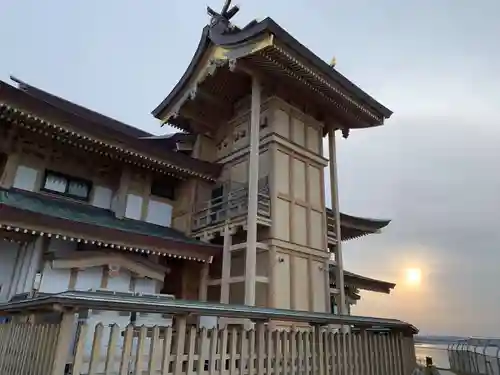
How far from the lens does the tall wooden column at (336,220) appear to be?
11.3 metres

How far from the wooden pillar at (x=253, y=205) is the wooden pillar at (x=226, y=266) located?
904 millimetres

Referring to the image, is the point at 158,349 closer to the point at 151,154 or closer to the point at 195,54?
the point at 151,154

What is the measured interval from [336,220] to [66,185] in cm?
851

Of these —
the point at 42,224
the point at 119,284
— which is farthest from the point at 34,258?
the point at 119,284

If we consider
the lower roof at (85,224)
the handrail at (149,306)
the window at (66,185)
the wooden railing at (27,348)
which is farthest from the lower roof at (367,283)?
the wooden railing at (27,348)

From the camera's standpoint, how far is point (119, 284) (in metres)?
8.88

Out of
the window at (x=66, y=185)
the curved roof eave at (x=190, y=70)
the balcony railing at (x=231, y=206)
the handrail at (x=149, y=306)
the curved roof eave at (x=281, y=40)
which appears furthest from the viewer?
the curved roof eave at (x=190, y=70)

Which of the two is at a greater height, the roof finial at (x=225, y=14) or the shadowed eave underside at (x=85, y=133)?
A: the roof finial at (x=225, y=14)

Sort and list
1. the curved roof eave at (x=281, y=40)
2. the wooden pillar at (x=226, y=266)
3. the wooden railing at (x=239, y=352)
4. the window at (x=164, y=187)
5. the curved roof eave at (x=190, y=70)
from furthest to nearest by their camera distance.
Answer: the window at (x=164, y=187)
the curved roof eave at (x=190, y=70)
the wooden pillar at (x=226, y=266)
the curved roof eave at (x=281, y=40)
the wooden railing at (x=239, y=352)

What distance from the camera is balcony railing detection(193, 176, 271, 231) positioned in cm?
1046

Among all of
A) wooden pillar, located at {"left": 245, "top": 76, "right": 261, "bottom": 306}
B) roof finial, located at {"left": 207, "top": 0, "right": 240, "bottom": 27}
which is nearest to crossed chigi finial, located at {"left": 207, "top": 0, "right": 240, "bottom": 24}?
roof finial, located at {"left": 207, "top": 0, "right": 240, "bottom": 27}

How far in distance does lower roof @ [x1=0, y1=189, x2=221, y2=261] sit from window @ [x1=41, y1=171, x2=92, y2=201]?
28 centimetres

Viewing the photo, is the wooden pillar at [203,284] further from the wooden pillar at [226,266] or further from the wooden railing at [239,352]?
the wooden railing at [239,352]

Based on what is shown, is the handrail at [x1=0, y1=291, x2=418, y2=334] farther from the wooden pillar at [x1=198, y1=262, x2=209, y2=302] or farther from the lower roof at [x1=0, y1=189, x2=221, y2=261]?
the wooden pillar at [x1=198, y1=262, x2=209, y2=302]
